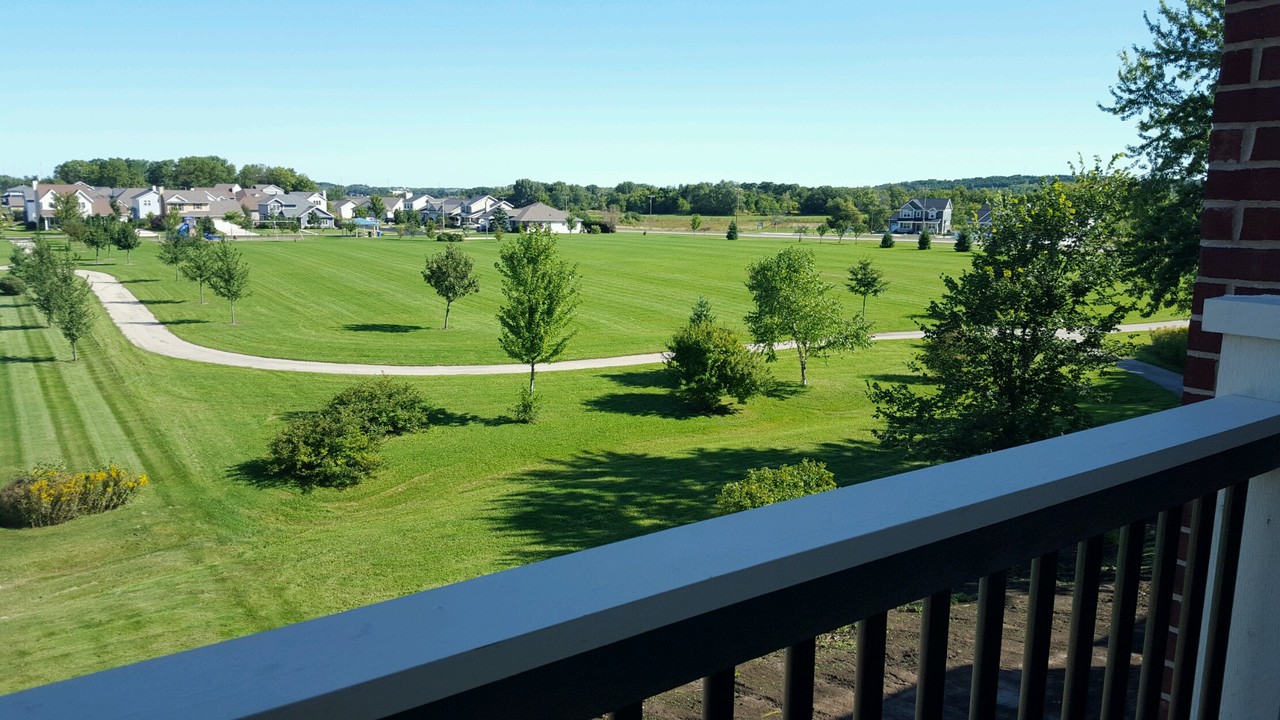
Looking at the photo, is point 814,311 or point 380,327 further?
point 380,327

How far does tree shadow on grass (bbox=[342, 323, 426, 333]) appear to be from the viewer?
41844 mm

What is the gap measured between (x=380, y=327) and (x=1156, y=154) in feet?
108

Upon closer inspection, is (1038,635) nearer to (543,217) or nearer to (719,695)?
(719,695)

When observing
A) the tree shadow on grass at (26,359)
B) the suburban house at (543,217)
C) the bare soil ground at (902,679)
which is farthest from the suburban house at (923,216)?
the bare soil ground at (902,679)

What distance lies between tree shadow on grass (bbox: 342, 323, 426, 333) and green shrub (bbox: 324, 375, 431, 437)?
1591 centimetres

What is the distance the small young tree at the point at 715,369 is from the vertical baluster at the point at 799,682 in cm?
2588

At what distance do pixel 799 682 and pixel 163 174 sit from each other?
15172cm

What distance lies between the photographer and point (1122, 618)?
1.67m

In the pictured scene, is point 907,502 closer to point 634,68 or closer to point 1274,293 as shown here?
point 1274,293

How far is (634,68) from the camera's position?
454 ft

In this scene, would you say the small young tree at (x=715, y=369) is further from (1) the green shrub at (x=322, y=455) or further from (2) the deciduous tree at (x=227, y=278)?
(2) the deciduous tree at (x=227, y=278)

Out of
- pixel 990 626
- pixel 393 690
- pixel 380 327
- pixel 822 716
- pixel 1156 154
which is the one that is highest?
pixel 1156 154

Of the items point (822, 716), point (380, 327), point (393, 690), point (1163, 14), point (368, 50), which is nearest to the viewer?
→ point (393, 690)

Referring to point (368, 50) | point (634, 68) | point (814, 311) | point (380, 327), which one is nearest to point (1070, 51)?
point (814, 311)
